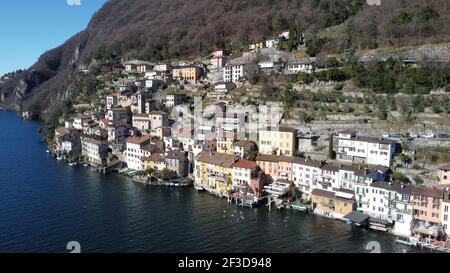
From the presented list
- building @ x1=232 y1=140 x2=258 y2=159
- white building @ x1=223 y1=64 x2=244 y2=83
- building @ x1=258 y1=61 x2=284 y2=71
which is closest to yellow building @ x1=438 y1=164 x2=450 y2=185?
building @ x1=232 y1=140 x2=258 y2=159

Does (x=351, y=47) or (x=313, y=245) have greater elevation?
(x=351, y=47)

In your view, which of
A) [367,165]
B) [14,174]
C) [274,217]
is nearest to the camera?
[274,217]

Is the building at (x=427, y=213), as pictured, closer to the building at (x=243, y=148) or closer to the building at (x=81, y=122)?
the building at (x=243, y=148)

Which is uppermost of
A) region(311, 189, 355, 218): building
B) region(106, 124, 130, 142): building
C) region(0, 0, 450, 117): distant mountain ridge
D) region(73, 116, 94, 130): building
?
region(0, 0, 450, 117): distant mountain ridge

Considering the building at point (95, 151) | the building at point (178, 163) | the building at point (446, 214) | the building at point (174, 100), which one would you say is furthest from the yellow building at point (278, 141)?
the building at point (174, 100)

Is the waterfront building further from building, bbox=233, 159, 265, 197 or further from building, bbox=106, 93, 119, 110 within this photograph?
building, bbox=106, 93, 119, 110

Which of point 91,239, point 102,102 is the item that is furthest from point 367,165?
point 102,102

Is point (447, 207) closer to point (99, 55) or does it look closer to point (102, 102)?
point (102, 102)

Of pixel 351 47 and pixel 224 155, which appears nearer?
pixel 224 155
